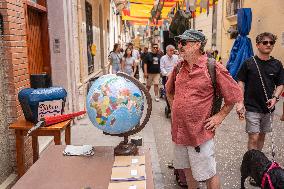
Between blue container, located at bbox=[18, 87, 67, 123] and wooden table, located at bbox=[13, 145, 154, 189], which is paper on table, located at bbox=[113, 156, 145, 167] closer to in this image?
wooden table, located at bbox=[13, 145, 154, 189]

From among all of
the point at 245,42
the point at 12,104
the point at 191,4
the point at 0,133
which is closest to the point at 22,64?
the point at 12,104

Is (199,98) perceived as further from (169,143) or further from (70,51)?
(70,51)

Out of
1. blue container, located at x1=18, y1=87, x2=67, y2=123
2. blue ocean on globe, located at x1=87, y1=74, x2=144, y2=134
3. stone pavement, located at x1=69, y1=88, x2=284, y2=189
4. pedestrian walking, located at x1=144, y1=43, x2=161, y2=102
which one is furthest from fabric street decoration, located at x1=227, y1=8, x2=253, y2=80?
blue ocean on globe, located at x1=87, y1=74, x2=144, y2=134

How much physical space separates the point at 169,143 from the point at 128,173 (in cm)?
390

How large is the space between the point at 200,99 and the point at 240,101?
1.31 ft

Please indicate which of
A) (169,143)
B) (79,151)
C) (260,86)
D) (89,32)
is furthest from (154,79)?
(79,151)

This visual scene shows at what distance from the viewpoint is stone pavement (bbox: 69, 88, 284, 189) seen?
4375mm

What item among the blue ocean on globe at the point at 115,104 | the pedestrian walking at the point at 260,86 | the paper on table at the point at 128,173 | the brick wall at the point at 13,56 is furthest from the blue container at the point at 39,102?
the pedestrian walking at the point at 260,86

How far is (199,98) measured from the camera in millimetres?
2898

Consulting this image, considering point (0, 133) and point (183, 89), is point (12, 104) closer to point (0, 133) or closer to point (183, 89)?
point (0, 133)

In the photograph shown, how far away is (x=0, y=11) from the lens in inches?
139

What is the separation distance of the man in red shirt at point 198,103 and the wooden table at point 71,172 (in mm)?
545

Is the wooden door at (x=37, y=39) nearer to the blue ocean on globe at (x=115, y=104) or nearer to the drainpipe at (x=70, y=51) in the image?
the drainpipe at (x=70, y=51)

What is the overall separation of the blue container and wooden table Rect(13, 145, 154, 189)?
99 cm
